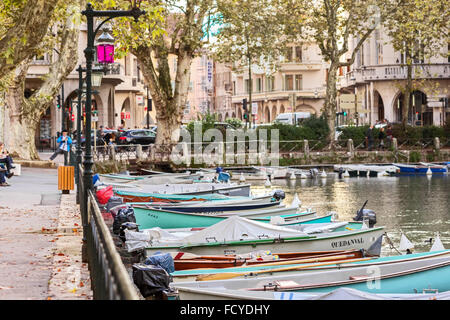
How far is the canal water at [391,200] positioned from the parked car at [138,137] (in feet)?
45.4

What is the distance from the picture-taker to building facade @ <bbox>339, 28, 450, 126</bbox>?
2581 inches

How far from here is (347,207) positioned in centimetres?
3312

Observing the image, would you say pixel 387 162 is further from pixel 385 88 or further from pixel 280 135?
pixel 385 88

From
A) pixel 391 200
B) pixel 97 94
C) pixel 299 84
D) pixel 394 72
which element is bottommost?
pixel 391 200

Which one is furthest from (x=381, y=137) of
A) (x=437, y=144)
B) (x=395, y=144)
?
(x=437, y=144)

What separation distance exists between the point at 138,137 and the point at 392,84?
74.5 ft

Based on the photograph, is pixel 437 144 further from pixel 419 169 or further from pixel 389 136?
pixel 419 169

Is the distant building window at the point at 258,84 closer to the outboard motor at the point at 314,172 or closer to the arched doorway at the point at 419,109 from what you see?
the arched doorway at the point at 419,109

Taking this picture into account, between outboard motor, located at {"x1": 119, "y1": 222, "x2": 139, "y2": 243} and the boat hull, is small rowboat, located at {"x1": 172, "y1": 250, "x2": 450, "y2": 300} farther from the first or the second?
outboard motor, located at {"x1": 119, "y1": 222, "x2": 139, "y2": 243}

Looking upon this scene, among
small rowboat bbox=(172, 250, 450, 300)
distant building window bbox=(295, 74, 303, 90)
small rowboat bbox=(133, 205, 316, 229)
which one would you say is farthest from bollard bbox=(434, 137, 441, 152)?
distant building window bbox=(295, 74, 303, 90)

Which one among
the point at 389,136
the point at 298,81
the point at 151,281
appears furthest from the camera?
the point at 298,81

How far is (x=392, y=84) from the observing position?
226ft

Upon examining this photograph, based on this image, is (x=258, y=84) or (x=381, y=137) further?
(x=258, y=84)

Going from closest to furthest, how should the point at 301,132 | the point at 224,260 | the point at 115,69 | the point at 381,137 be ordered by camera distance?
1. the point at 224,260
2. the point at 301,132
3. the point at 381,137
4. the point at 115,69
